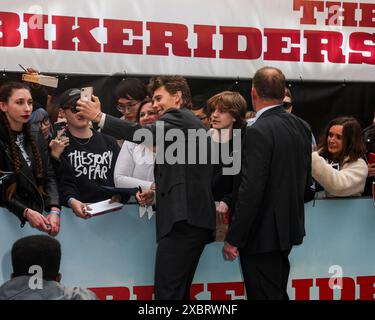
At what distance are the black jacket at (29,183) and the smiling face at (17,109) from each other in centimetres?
7

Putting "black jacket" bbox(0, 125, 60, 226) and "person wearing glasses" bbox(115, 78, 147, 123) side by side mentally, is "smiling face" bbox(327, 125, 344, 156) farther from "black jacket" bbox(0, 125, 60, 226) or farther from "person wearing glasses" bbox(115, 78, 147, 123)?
"black jacket" bbox(0, 125, 60, 226)

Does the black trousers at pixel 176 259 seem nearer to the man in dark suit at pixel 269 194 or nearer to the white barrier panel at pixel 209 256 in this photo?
the man in dark suit at pixel 269 194

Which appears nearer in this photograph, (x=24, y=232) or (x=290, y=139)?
(x=290, y=139)

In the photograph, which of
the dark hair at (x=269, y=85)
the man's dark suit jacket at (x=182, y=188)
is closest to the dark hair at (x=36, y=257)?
the man's dark suit jacket at (x=182, y=188)

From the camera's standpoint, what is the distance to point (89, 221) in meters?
3.38

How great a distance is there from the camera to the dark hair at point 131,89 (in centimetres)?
354

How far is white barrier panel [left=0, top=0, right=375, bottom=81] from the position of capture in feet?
11.1

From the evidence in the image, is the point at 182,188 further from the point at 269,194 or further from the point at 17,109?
the point at 17,109

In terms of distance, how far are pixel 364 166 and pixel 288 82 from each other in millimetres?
768

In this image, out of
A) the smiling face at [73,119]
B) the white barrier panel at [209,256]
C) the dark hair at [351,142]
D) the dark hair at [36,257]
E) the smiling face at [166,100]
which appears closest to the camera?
the dark hair at [36,257]

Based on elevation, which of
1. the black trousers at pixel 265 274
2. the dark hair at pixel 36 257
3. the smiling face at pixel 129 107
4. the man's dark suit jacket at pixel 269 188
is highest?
the smiling face at pixel 129 107

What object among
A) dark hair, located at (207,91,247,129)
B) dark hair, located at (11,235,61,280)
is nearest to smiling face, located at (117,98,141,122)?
dark hair, located at (207,91,247,129)

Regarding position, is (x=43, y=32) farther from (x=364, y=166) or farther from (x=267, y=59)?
(x=364, y=166)
